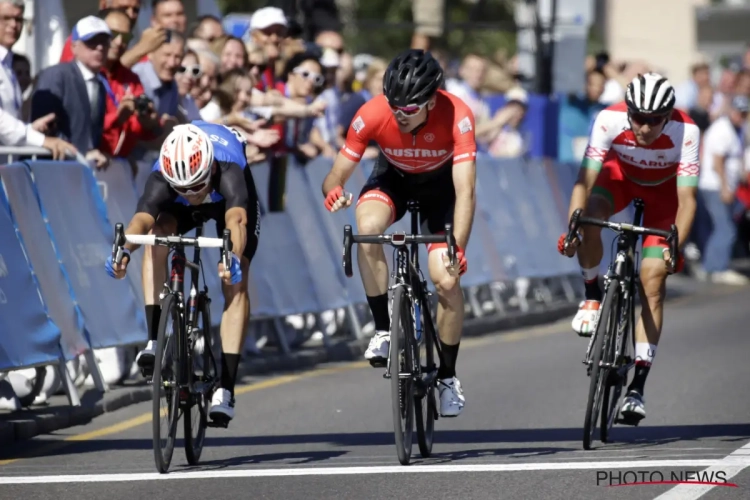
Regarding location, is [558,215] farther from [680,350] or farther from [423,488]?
[423,488]

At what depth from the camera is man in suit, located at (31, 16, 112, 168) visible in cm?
1205

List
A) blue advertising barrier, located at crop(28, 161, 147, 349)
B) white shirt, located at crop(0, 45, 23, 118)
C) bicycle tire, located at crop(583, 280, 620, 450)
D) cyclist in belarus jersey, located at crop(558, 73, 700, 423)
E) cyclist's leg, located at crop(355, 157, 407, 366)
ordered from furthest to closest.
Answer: white shirt, located at crop(0, 45, 23, 118) < blue advertising barrier, located at crop(28, 161, 147, 349) < cyclist in belarus jersey, located at crop(558, 73, 700, 423) < cyclist's leg, located at crop(355, 157, 407, 366) < bicycle tire, located at crop(583, 280, 620, 450)

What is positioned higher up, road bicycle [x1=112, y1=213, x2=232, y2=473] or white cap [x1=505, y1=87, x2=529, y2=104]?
road bicycle [x1=112, y1=213, x2=232, y2=473]

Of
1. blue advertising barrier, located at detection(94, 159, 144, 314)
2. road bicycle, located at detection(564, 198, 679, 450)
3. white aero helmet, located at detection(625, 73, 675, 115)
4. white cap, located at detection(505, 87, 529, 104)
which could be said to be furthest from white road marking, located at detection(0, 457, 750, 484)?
white cap, located at detection(505, 87, 529, 104)

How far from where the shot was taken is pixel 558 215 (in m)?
20.2

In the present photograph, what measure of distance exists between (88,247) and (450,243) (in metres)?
3.93

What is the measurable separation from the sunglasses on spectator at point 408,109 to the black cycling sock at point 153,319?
172 centimetres

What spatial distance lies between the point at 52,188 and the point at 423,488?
4414 mm

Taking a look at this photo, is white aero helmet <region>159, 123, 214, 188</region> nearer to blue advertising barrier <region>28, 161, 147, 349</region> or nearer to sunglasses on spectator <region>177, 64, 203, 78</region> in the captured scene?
blue advertising barrier <region>28, 161, 147, 349</region>

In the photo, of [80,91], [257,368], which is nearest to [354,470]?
[80,91]

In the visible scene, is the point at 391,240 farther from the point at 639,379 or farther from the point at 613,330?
the point at 639,379

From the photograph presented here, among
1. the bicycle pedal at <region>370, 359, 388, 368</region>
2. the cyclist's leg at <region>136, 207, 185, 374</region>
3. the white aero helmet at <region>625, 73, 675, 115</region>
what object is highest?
the white aero helmet at <region>625, 73, 675, 115</region>

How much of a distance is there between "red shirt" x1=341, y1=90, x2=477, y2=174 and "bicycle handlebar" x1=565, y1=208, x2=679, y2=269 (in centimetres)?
88

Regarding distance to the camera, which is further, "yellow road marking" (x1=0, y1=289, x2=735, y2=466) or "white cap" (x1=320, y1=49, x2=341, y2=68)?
"white cap" (x1=320, y1=49, x2=341, y2=68)
